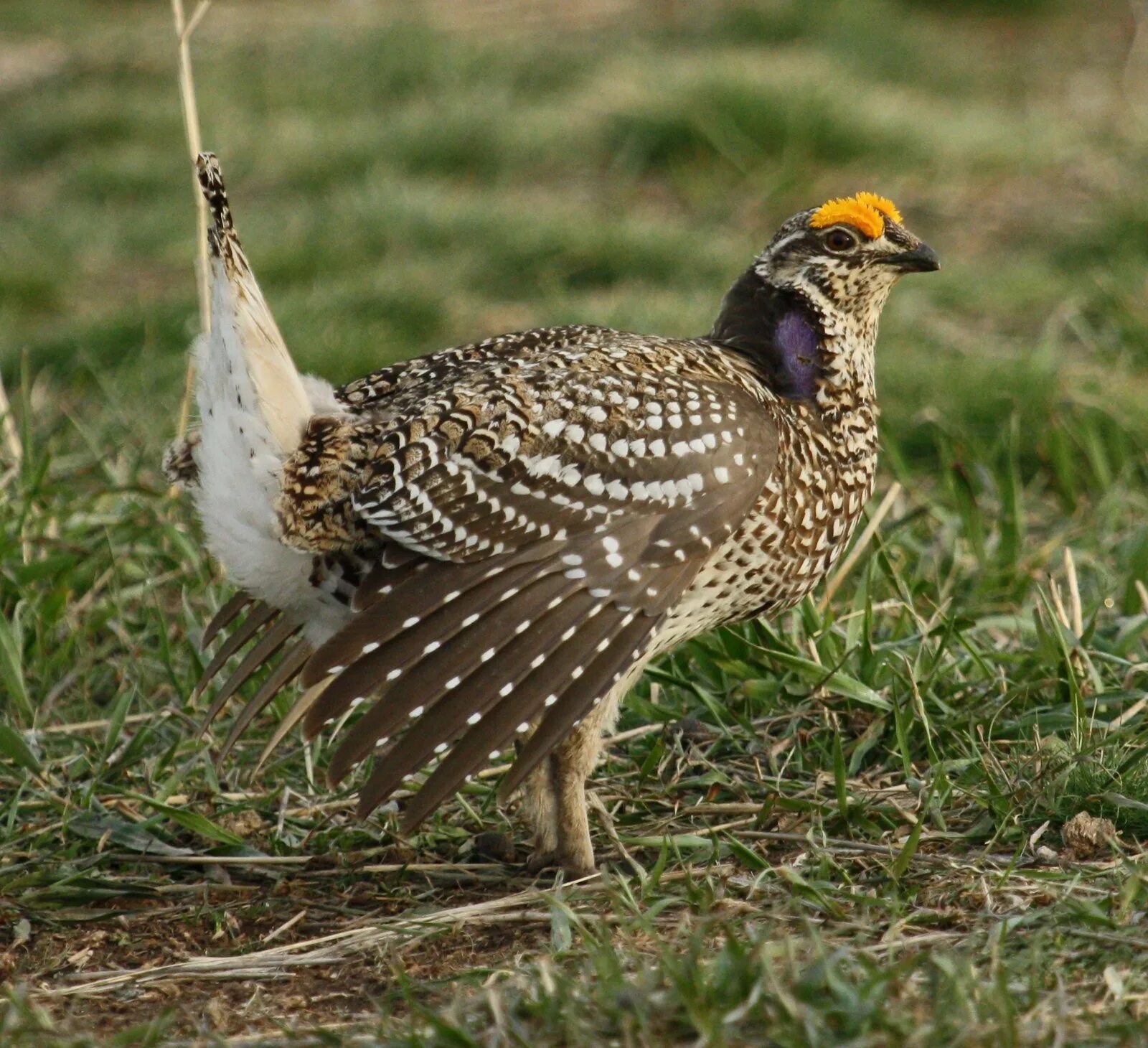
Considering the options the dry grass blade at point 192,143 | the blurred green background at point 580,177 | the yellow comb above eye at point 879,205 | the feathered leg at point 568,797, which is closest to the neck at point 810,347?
the yellow comb above eye at point 879,205

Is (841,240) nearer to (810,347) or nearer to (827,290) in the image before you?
(827,290)

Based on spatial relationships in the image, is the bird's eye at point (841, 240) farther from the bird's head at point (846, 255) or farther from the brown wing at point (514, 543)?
the brown wing at point (514, 543)

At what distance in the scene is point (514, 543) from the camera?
3.51 meters

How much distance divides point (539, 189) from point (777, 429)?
531 cm

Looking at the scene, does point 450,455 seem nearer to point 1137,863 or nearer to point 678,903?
point 678,903

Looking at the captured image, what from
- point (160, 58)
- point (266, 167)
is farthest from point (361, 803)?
point (160, 58)

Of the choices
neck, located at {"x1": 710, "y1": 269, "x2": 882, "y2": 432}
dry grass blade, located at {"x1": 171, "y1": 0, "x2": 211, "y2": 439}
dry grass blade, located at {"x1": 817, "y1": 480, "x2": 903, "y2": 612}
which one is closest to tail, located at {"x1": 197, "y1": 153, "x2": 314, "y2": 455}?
dry grass blade, located at {"x1": 171, "y1": 0, "x2": 211, "y2": 439}

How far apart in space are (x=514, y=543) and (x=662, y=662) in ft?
3.24

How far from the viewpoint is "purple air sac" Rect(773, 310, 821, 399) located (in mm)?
4176

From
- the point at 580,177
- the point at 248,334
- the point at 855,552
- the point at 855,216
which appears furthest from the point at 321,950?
Result: the point at 580,177

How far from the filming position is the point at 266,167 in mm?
9383

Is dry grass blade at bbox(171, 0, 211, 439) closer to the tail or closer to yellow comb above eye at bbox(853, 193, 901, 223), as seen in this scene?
the tail

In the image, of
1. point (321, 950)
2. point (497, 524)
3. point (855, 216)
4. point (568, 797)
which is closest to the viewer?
point (321, 950)

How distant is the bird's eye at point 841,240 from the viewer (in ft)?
13.8
